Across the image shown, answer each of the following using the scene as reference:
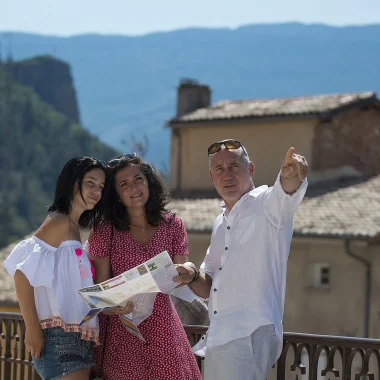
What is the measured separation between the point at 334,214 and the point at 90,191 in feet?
60.6

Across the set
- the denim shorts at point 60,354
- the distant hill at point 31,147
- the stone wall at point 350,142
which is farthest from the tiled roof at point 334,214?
the distant hill at point 31,147

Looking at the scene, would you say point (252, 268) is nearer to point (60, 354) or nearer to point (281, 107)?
point (60, 354)

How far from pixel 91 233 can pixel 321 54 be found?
7799 inches

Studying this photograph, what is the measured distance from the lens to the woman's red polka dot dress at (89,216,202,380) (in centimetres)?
513

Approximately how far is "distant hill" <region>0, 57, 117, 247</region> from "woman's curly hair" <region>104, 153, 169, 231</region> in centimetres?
8292

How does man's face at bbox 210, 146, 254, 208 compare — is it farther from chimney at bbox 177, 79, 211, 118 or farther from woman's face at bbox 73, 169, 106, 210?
chimney at bbox 177, 79, 211, 118

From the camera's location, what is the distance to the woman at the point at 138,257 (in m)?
5.14

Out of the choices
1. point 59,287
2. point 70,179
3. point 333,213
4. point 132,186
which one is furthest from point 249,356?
point 333,213

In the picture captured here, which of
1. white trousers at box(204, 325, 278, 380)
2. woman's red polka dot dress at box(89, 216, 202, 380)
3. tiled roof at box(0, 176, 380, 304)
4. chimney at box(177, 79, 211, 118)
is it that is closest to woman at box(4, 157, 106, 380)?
woman's red polka dot dress at box(89, 216, 202, 380)

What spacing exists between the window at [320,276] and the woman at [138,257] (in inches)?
708

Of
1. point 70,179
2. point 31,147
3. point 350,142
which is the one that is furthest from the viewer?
point 31,147

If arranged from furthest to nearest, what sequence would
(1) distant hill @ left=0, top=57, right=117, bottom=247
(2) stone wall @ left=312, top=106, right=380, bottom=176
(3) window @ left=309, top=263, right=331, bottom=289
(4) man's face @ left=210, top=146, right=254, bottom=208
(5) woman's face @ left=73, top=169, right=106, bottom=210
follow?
(1) distant hill @ left=0, top=57, right=117, bottom=247, (2) stone wall @ left=312, top=106, right=380, bottom=176, (3) window @ left=309, top=263, right=331, bottom=289, (5) woman's face @ left=73, top=169, right=106, bottom=210, (4) man's face @ left=210, top=146, right=254, bottom=208

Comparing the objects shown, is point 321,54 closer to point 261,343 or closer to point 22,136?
point 22,136

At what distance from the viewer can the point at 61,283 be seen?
500 cm
